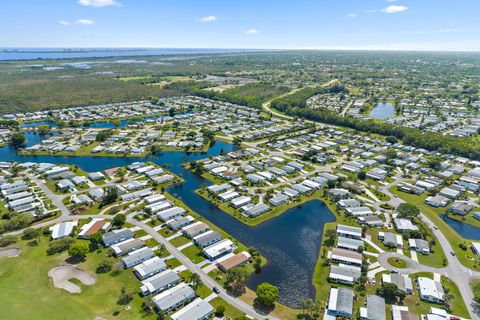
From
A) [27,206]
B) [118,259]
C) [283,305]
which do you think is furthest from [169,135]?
[283,305]

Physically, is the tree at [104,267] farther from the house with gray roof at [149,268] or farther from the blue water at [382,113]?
the blue water at [382,113]

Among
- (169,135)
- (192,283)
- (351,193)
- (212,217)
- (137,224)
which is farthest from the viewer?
(169,135)

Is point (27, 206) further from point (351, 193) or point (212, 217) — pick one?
point (351, 193)

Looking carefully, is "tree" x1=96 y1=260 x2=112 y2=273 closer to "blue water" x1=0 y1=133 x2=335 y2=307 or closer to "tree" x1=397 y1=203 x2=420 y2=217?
"blue water" x1=0 y1=133 x2=335 y2=307

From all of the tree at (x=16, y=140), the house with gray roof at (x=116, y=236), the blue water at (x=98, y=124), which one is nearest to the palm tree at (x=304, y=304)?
the house with gray roof at (x=116, y=236)

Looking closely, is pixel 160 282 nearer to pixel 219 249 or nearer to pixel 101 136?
pixel 219 249

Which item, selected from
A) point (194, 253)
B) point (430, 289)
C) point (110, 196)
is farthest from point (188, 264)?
point (430, 289)

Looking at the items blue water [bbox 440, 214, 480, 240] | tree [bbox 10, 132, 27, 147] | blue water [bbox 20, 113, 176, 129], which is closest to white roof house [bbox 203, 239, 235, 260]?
blue water [bbox 440, 214, 480, 240]
